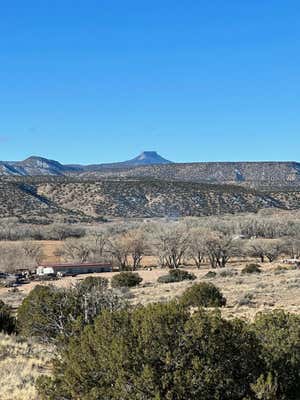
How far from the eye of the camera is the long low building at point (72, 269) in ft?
208

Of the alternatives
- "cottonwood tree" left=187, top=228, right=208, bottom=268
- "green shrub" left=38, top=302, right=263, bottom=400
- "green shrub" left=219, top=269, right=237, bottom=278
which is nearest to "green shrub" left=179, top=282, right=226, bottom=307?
"green shrub" left=38, top=302, right=263, bottom=400

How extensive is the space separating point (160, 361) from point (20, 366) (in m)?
5.12

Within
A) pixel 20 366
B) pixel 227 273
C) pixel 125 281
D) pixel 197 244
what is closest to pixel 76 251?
pixel 197 244

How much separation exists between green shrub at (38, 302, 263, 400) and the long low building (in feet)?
180

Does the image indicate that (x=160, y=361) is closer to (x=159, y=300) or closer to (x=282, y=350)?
(x=282, y=350)

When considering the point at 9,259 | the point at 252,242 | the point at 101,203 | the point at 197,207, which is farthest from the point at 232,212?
the point at 9,259

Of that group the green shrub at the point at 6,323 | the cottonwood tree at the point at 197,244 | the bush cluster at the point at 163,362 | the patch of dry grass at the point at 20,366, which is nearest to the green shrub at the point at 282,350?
the bush cluster at the point at 163,362

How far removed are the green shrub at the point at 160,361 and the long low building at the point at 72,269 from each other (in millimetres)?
54771

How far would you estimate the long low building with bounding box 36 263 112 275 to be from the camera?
63.5 metres

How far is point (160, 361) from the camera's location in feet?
27.7

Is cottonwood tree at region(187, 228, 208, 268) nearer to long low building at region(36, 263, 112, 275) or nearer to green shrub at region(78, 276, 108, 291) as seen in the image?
long low building at region(36, 263, 112, 275)

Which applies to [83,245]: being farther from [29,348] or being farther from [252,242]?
[29,348]

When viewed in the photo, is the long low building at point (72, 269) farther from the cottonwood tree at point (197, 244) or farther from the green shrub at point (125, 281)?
the green shrub at point (125, 281)

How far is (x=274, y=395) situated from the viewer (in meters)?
8.48
